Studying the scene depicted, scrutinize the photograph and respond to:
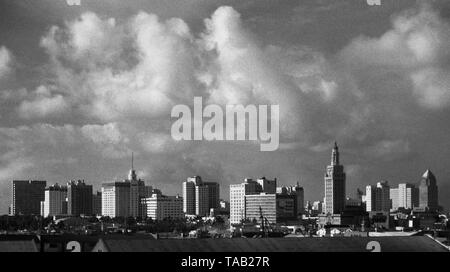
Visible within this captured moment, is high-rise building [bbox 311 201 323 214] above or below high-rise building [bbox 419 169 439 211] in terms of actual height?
below

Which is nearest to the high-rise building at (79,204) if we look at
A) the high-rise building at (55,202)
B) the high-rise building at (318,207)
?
the high-rise building at (55,202)

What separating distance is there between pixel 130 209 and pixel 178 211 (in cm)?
946

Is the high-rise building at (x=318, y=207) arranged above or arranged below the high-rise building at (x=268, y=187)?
below

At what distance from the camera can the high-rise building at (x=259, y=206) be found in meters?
65.9

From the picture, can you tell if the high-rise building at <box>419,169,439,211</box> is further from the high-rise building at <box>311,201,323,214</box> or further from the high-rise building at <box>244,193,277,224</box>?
the high-rise building at <box>311,201,323,214</box>

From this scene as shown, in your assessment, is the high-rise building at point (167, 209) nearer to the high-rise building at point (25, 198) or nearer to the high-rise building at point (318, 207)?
the high-rise building at point (318, 207)

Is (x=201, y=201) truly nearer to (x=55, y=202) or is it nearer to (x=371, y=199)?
(x=55, y=202)

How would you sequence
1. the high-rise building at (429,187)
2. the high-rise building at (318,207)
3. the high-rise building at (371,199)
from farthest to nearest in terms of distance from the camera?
the high-rise building at (318,207), the high-rise building at (371,199), the high-rise building at (429,187)

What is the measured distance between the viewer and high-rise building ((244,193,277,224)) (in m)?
65.9

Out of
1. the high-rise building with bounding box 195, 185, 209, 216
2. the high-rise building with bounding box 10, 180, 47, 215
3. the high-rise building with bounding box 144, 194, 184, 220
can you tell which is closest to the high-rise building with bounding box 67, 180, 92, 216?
the high-rise building with bounding box 144, 194, 184, 220

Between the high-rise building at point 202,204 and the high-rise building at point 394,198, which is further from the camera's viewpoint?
the high-rise building at point 394,198
